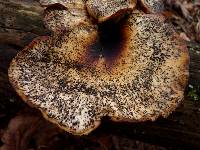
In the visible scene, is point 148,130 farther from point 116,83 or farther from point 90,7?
point 90,7

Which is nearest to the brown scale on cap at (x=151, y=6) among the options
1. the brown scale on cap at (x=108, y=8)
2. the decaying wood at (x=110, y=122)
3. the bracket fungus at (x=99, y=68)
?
the bracket fungus at (x=99, y=68)

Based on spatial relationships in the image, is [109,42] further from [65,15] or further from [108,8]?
[65,15]

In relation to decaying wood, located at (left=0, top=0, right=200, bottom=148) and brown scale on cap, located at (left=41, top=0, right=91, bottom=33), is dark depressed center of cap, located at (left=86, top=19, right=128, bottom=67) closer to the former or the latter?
brown scale on cap, located at (left=41, top=0, right=91, bottom=33)

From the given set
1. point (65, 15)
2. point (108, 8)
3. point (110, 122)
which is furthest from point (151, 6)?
point (110, 122)

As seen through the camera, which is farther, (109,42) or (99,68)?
(109,42)

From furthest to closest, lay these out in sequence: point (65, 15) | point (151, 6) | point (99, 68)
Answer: point (151, 6) → point (65, 15) → point (99, 68)

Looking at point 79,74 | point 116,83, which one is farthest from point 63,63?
point 116,83

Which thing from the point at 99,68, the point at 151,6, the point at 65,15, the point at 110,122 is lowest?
the point at 110,122

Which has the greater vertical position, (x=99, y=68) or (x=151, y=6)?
(x=151, y=6)
